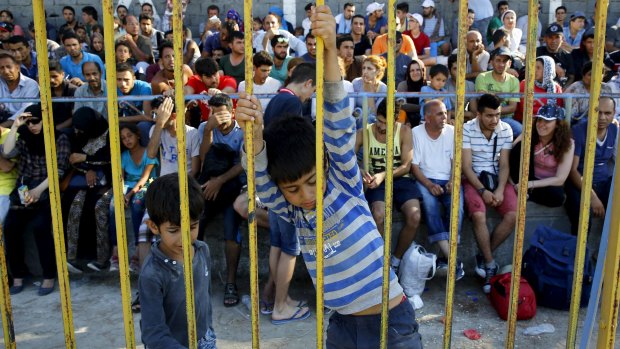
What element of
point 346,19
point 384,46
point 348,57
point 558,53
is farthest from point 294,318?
point 346,19

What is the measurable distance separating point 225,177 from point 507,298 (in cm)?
224

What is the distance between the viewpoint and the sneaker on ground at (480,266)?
4703mm

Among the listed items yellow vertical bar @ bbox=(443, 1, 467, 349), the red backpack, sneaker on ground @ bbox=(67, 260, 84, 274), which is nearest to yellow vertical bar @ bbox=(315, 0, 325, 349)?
yellow vertical bar @ bbox=(443, 1, 467, 349)

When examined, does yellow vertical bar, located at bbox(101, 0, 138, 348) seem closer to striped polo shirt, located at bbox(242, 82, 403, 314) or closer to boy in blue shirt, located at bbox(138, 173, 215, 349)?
boy in blue shirt, located at bbox(138, 173, 215, 349)

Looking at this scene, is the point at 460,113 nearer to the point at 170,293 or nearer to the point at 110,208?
the point at 170,293

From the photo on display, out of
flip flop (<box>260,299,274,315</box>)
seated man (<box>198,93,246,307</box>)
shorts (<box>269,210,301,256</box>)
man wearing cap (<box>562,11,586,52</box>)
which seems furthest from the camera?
man wearing cap (<box>562,11,586,52</box>)

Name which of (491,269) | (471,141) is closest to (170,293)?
(491,269)

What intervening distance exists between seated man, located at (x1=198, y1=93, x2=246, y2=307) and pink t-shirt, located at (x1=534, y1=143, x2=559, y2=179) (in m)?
2.42

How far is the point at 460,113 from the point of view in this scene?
1.79 meters

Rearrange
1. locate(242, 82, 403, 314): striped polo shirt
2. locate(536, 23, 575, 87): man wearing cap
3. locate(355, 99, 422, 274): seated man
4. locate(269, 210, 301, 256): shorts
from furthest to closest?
1. locate(536, 23, 575, 87): man wearing cap
2. locate(355, 99, 422, 274): seated man
3. locate(269, 210, 301, 256): shorts
4. locate(242, 82, 403, 314): striped polo shirt

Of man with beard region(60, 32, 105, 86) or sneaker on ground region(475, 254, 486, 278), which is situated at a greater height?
man with beard region(60, 32, 105, 86)

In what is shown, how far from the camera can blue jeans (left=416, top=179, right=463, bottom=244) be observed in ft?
15.5

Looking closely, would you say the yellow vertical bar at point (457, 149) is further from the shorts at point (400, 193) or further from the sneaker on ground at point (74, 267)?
the sneaker on ground at point (74, 267)

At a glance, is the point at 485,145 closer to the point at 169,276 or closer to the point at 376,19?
the point at 169,276
